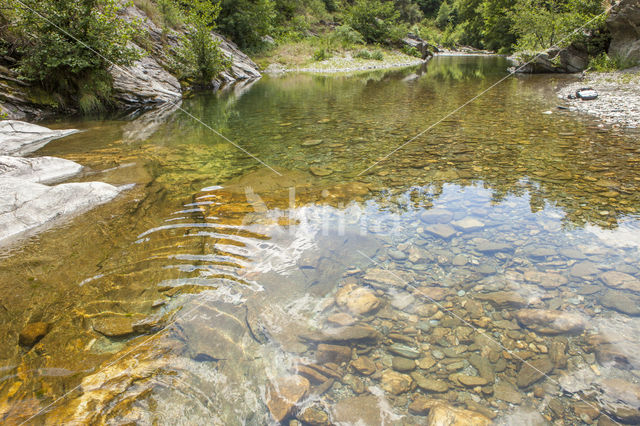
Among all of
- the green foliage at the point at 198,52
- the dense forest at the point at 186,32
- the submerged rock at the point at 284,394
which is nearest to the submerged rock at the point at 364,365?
the submerged rock at the point at 284,394

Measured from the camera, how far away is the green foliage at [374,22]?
128ft

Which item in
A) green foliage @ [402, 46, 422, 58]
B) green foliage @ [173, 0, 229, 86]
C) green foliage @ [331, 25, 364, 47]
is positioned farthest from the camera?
green foliage @ [402, 46, 422, 58]

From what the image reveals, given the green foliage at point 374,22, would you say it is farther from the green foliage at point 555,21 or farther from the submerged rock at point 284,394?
the submerged rock at point 284,394

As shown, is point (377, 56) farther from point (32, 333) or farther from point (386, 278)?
point (32, 333)

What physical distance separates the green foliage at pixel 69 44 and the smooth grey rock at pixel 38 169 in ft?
18.9

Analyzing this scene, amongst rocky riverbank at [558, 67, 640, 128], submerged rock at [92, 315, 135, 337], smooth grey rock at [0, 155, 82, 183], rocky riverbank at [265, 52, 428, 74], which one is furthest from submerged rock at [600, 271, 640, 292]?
rocky riverbank at [265, 52, 428, 74]

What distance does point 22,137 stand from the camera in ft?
24.5

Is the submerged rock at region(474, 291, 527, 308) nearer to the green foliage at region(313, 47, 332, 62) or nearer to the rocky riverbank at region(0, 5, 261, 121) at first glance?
the rocky riverbank at region(0, 5, 261, 121)

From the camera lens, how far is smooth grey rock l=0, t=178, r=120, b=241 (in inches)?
147

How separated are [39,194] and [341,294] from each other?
4214mm

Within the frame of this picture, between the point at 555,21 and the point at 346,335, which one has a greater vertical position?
the point at 555,21

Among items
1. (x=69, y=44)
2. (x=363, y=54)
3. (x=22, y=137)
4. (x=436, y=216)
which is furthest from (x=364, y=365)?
(x=363, y=54)

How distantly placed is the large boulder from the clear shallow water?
Answer: 11.8 m

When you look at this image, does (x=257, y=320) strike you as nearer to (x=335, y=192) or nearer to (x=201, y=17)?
(x=335, y=192)
